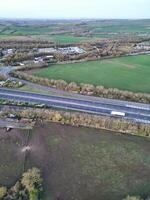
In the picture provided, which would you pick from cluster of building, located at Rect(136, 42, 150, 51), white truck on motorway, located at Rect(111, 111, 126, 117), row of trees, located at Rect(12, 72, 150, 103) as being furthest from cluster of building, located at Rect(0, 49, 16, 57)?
white truck on motorway, located at Rect(111, 111, 126, 117)

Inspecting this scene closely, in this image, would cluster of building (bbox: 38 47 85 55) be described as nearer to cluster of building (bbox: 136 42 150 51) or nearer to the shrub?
cluster of building (bbox: 136 42 150 51)

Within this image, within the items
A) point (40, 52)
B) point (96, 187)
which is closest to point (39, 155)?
→ point (96, 187)

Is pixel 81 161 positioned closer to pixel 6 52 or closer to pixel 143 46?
pixel 6 52

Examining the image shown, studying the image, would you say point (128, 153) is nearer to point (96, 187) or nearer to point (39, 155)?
point (96, 187)

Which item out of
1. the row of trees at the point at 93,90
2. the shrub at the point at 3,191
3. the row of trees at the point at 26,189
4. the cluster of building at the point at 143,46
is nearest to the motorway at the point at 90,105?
the row of trees at the point at 93,90

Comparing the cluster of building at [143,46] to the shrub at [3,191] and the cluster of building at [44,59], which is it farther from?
the shrub at [3,191]
